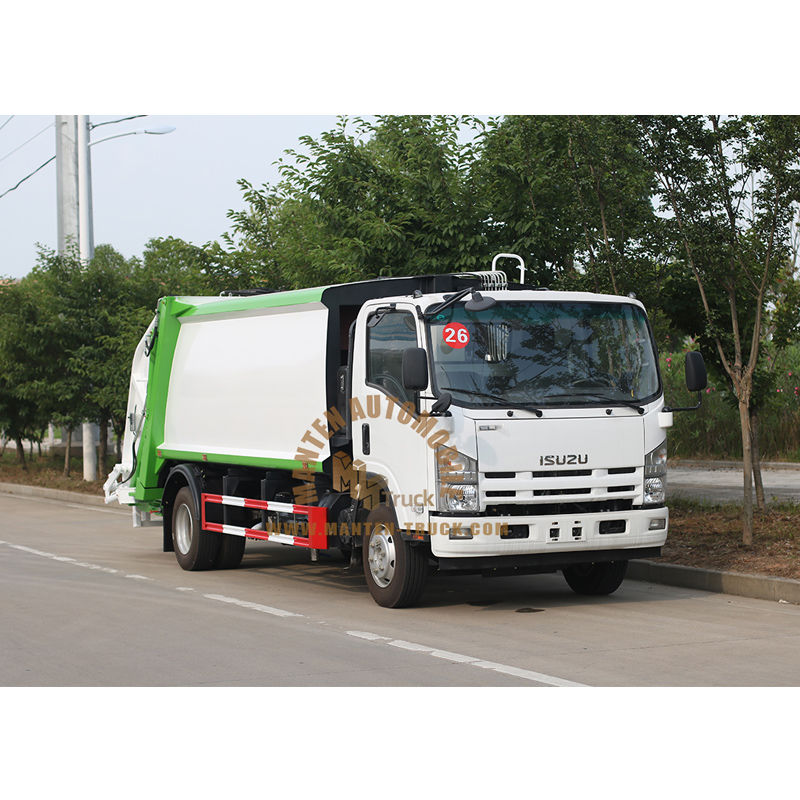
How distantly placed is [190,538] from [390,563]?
11.8ft

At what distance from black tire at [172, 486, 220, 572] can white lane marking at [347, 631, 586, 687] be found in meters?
4.06

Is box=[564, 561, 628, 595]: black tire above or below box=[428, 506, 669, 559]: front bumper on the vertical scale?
below

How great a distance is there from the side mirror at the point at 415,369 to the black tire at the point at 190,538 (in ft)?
14.1

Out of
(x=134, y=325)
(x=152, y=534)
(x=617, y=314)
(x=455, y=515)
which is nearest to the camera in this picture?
(x=455, y=515)

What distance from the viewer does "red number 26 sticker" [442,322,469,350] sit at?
927 centimetres

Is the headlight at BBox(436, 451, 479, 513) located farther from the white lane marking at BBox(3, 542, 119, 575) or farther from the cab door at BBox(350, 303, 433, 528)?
the white lane marking at BBox(3, 542, 119, 575)

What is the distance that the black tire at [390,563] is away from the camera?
31.2ft

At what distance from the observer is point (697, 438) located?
24.9 meters

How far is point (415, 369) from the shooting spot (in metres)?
8.90

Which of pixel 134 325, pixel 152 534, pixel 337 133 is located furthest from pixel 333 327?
pixel 134 325

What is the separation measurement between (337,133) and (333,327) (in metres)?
5.50

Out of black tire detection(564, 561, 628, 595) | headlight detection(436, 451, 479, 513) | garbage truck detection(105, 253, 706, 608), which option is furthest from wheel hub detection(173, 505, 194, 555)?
headlight detection(436, 451, 479, 513)

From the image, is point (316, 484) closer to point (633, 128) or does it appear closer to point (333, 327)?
point (333, 327)

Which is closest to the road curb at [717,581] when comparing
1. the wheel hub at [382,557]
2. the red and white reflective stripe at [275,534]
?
the wheel hub at [382,557]
